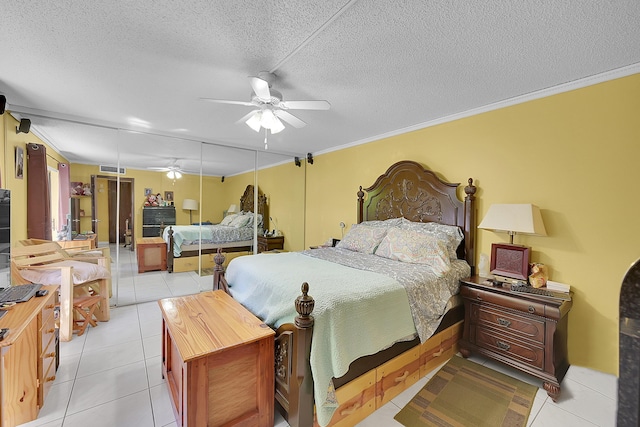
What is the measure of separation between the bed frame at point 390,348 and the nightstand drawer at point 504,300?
235mm

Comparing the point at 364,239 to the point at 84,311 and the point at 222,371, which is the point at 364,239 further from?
the point at 84,311

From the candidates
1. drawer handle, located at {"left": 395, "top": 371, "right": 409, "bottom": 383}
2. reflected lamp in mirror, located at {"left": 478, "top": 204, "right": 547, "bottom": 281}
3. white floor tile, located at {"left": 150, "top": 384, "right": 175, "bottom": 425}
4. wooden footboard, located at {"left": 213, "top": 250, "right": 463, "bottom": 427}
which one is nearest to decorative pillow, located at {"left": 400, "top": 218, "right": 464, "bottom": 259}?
reflected lamp in mirror, located at {"left": 478, "top": 204, "right": 547, "bottom": 281}

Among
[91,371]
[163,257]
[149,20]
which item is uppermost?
[149,20]

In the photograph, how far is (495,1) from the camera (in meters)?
1.49

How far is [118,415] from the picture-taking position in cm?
180

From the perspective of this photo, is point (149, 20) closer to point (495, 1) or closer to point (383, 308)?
point (495, 1)

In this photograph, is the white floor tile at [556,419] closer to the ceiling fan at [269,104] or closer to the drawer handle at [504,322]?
the drawer handle at [504,322]

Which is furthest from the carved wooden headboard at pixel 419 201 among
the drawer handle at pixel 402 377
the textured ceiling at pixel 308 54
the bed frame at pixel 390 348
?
the drawer handle at pixel 402 377

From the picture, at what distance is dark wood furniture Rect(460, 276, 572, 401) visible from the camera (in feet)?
6.73

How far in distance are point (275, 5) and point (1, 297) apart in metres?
2.54

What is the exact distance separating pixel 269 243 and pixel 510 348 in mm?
3896

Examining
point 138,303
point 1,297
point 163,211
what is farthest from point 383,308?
point 163,211

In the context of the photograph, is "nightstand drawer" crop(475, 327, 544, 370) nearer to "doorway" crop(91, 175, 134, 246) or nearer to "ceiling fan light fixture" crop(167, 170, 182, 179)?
"ceiling fan light fixture" crop(167, 170, 182, 179)

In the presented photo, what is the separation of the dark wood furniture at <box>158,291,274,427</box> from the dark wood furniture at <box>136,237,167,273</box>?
2884 mm
